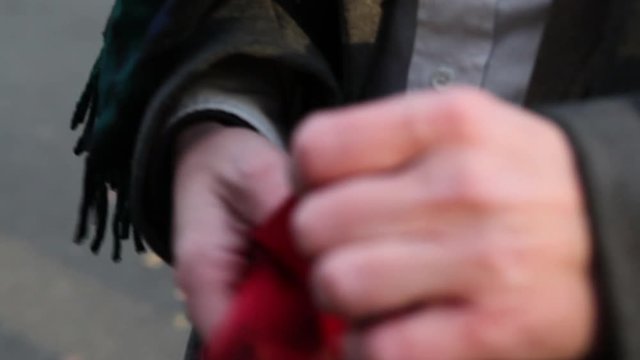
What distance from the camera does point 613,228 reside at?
0.39m

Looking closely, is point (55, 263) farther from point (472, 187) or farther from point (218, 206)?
point (472, 187)

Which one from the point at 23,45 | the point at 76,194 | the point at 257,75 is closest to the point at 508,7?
the point at 257,75

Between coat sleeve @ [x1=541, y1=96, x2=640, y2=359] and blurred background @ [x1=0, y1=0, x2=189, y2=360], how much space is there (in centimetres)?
150

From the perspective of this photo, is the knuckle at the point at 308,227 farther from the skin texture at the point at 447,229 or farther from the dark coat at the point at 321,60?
the dark coat at the point at 321,60

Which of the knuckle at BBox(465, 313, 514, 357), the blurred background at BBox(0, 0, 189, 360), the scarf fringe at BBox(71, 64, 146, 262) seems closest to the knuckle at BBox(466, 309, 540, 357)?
the knuckle at BBox(465, 313, 514, 357)

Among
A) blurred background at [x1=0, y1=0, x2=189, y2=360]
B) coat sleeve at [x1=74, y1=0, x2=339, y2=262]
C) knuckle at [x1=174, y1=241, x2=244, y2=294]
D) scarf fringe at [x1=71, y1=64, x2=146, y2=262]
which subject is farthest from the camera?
blurred background at [x1=0, y1=0, x2=189, y2=360]

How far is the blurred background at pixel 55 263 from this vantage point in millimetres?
1854

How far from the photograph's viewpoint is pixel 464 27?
644 mm

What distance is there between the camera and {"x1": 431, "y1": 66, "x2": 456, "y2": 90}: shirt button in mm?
651

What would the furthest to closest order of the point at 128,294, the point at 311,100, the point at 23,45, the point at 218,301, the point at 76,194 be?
the point at 23,45 → the point at 76,194 → the point at 128,294 → the point at 311,100 → the point at 218,301

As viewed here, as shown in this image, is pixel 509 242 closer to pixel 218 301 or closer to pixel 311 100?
pixel 218 301

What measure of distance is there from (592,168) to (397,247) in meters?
0.07

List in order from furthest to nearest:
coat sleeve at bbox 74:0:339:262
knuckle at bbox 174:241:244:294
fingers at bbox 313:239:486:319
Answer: coat sleeve at bbox 74:0:339:262, knuckle at bbox 174:241:244:294, fingers at bbox 313:239:486:319

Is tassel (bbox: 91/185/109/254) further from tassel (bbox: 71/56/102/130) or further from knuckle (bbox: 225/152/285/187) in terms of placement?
knuckle (bbox: 225/152/285/187)
